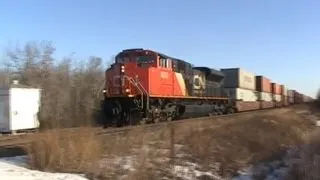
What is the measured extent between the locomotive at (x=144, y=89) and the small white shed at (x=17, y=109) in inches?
143

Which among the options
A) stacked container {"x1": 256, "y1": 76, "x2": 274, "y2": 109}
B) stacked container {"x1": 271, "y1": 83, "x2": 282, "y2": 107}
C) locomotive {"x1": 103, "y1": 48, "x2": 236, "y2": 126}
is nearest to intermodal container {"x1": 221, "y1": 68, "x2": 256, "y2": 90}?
stacked container {"x1": 256, "y1": 76, "x2": 274, "y2": 109}

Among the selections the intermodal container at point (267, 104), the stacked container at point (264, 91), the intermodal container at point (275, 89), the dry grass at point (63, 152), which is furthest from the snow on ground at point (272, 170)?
the intermodal container at point (275, 89)

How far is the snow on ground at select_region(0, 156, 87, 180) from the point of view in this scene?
9.14m

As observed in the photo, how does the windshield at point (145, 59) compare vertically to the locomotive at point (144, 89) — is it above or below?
above

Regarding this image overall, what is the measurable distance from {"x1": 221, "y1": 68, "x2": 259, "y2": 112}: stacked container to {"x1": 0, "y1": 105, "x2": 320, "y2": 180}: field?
726 inches

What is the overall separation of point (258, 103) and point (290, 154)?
32.2 metres

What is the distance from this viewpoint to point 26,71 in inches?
1820

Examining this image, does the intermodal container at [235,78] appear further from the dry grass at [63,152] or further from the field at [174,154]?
the dry grass at [63,152]

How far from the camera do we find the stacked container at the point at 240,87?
40094mm

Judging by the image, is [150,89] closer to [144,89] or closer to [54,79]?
[144,89]

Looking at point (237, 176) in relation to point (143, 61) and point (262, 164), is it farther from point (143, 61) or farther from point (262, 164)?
point (143, 61)

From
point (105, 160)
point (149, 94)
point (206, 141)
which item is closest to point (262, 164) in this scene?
point (206, 141)

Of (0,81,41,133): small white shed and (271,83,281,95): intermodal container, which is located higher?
(271,83,281,95): intermodal container

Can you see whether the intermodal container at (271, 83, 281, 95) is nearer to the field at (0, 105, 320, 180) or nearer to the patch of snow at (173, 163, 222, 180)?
the field at (0, 105, 320, 180)
